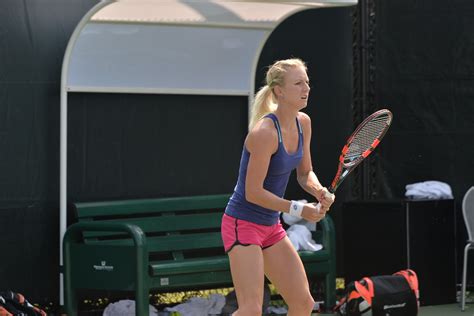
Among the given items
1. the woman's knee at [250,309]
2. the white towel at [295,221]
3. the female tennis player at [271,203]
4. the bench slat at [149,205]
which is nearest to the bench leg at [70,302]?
the bench slat at [149,205]

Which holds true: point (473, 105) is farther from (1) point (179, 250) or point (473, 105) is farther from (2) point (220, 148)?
(1) point (179, 250)

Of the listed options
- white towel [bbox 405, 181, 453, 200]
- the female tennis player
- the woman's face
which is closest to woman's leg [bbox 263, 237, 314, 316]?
the female tennis player

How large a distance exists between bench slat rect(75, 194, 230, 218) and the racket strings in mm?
2542

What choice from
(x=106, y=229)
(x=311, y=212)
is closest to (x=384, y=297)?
(x=106, y=229)

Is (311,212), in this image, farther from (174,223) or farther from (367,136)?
(174,223)

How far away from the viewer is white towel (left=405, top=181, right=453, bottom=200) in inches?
325

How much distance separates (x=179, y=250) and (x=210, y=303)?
0.44 m

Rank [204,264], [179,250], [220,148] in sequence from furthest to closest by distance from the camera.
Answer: [220,148] < [179,250] < [204,264]

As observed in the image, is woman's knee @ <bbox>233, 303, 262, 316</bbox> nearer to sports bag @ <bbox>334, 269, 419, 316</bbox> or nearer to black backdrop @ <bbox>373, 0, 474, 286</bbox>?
sports bag @ <bbox>334, 269, 419, 316</bbox>

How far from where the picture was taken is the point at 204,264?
7.13 metres

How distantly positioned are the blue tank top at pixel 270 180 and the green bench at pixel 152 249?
178cm

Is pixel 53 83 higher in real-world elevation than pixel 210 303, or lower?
higher

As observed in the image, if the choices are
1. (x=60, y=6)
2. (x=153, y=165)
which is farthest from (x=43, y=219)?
(x=60, y=6)

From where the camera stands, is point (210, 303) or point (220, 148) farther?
point (220, 148)
